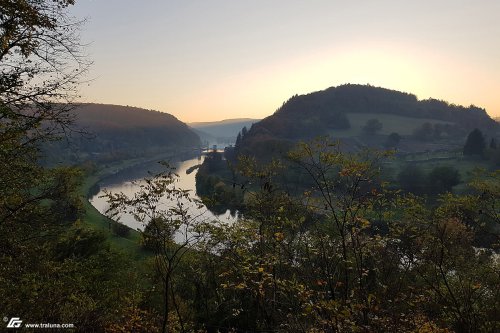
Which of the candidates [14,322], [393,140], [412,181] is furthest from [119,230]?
[393,140]

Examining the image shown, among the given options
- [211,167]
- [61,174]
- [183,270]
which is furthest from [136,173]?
[61,174]

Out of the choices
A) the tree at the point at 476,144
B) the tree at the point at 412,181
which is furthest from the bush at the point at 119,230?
the tree at the point at 476,144

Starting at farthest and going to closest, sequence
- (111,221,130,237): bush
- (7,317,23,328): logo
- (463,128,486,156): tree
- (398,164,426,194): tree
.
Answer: (463,128,486,156): tree, (398,164,426,194): tree, (111,221,130,237): bush, (7,317,23,328): logo

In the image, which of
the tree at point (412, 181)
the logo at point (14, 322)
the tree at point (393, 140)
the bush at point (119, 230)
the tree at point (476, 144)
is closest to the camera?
the logo at point (14, 322)

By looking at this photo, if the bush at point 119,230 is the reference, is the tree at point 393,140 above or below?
above

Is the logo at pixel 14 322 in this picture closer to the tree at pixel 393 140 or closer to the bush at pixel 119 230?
the bush at pixel 119 230

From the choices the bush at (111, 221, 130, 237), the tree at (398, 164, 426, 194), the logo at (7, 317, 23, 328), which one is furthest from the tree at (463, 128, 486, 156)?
the logo at (7, 317, 23, 328)

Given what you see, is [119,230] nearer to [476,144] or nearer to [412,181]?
[412,181]

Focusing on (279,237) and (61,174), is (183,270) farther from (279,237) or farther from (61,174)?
(279,237)

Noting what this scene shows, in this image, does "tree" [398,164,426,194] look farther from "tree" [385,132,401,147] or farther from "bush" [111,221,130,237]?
"tree" [385,132,401,147]
